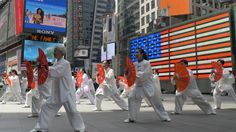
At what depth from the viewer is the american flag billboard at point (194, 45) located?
984 inches

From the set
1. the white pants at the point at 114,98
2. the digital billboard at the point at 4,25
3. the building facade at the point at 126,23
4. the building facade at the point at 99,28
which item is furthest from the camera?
the building facade at the point at 99,28

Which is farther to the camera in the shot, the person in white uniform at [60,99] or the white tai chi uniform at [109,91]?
the white tai chi uniform at [109,91]

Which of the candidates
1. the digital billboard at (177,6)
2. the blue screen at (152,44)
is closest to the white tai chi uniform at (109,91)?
the blue screen at (152,44)

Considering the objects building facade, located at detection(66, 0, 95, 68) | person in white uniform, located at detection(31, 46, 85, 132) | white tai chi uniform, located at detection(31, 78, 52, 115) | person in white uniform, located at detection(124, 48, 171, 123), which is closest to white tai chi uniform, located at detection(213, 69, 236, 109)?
person in white uniform, located at detection(124, 48, 171, 123)

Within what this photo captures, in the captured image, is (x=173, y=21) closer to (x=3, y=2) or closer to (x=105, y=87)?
(x=105, y=87)

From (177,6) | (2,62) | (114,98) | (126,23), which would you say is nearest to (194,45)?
(177,6)

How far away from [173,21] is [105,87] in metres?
52.7

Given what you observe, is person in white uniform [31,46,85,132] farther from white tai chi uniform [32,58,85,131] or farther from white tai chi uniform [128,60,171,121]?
white tai chi uniform [128,60,171,121]

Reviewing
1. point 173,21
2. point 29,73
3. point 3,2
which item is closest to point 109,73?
point 29,73

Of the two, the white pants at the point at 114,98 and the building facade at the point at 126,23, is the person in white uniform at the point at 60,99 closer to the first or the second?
the white pants at the point at 114,98

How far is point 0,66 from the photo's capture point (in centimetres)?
8894

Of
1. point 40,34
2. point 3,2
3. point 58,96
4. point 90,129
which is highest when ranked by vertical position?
point 3,2

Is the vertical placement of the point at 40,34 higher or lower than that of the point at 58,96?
higher

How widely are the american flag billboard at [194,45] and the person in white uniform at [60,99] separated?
64.5ft
